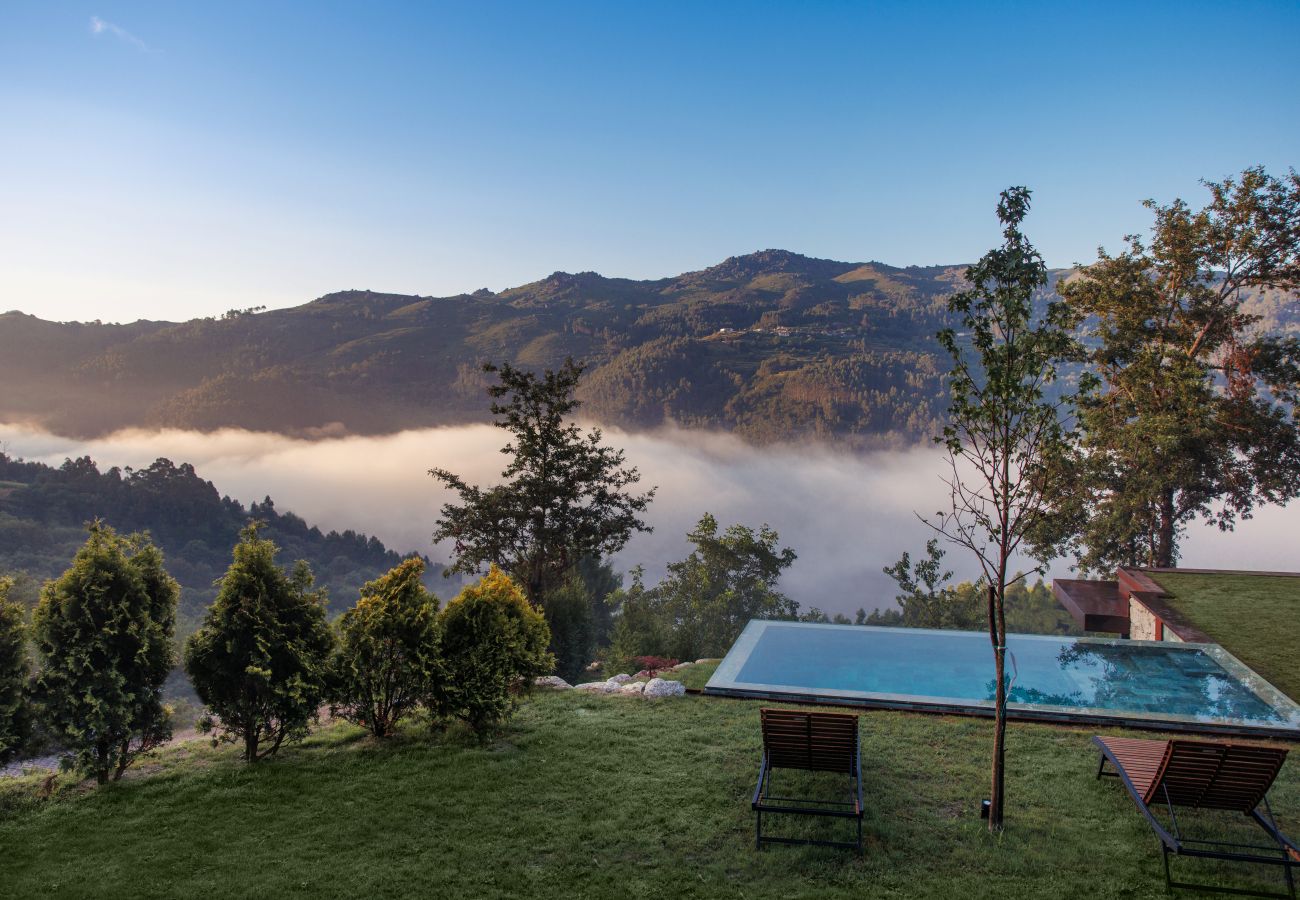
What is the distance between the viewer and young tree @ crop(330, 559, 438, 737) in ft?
24.6

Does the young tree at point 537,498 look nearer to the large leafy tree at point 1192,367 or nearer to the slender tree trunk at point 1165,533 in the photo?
the large leafy tree at point 1192,367

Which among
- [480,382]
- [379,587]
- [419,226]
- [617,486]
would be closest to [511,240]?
[419,226]

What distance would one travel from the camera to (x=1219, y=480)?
18.2 m

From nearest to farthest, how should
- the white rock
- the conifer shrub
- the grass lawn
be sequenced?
1. the conifer shrub
2. the white rock
3. the grass lawn

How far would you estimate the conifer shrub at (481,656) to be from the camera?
7.67m

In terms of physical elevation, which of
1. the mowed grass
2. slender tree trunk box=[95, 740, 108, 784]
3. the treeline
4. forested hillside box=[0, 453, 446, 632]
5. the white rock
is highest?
the treeline

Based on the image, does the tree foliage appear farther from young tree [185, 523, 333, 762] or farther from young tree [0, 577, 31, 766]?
young tree [0, 577, 31, 766]

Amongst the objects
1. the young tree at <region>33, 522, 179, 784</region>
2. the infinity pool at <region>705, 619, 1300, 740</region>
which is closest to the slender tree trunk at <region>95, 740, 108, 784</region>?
the young tree at <region>33, 522, 179, 784</region>

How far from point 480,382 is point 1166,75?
12082 centimetres

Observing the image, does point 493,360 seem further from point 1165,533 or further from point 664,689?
point 664,689

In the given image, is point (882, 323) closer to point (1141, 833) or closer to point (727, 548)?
point (727, 548)

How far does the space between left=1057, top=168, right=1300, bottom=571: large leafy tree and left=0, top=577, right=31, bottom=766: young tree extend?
1864 cm

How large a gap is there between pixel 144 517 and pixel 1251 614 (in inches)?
3029

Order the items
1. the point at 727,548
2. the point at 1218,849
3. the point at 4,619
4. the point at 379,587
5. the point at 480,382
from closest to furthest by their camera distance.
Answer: the point at 1218,849 → the point at 4,619 → the point at 379,587 → the point at 727,548 → the point at 480,382
